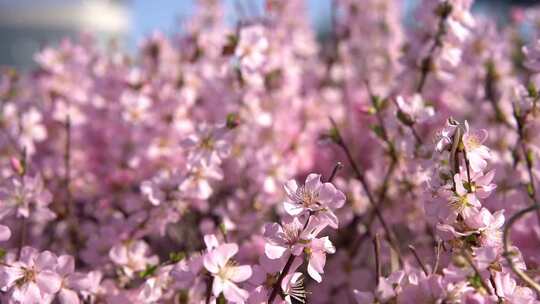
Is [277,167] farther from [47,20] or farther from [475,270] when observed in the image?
[47,20]

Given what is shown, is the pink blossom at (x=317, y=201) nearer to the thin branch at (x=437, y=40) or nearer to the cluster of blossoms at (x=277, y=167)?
the cluster of blossoms at (x=277, y=167)

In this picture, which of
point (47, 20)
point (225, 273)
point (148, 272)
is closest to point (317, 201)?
point (225, 273)

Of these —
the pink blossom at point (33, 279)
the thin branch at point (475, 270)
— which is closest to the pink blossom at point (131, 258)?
the pink blossom at point (33, 279)

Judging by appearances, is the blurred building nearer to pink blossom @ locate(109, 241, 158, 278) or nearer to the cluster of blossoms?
the cluster of blossoms

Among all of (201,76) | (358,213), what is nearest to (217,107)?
(201,76)

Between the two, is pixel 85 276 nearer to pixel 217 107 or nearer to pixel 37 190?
pixel 37 190

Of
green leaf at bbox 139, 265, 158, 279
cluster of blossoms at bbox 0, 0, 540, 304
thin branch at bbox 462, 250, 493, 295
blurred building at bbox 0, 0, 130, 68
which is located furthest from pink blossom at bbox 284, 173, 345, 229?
blurred building at bbox 0, 0, 130, 68

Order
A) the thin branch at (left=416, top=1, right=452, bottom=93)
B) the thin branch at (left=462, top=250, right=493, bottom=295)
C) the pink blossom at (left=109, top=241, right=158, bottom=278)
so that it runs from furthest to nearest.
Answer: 1. the thin branch at (left=416, top=1, right=452, bottom=93)
2. the pink blossom at (left=109, top=241, right=158, bottom=278)
3. the thin branch at (left=462, top=250, right=493, bottom=295)
